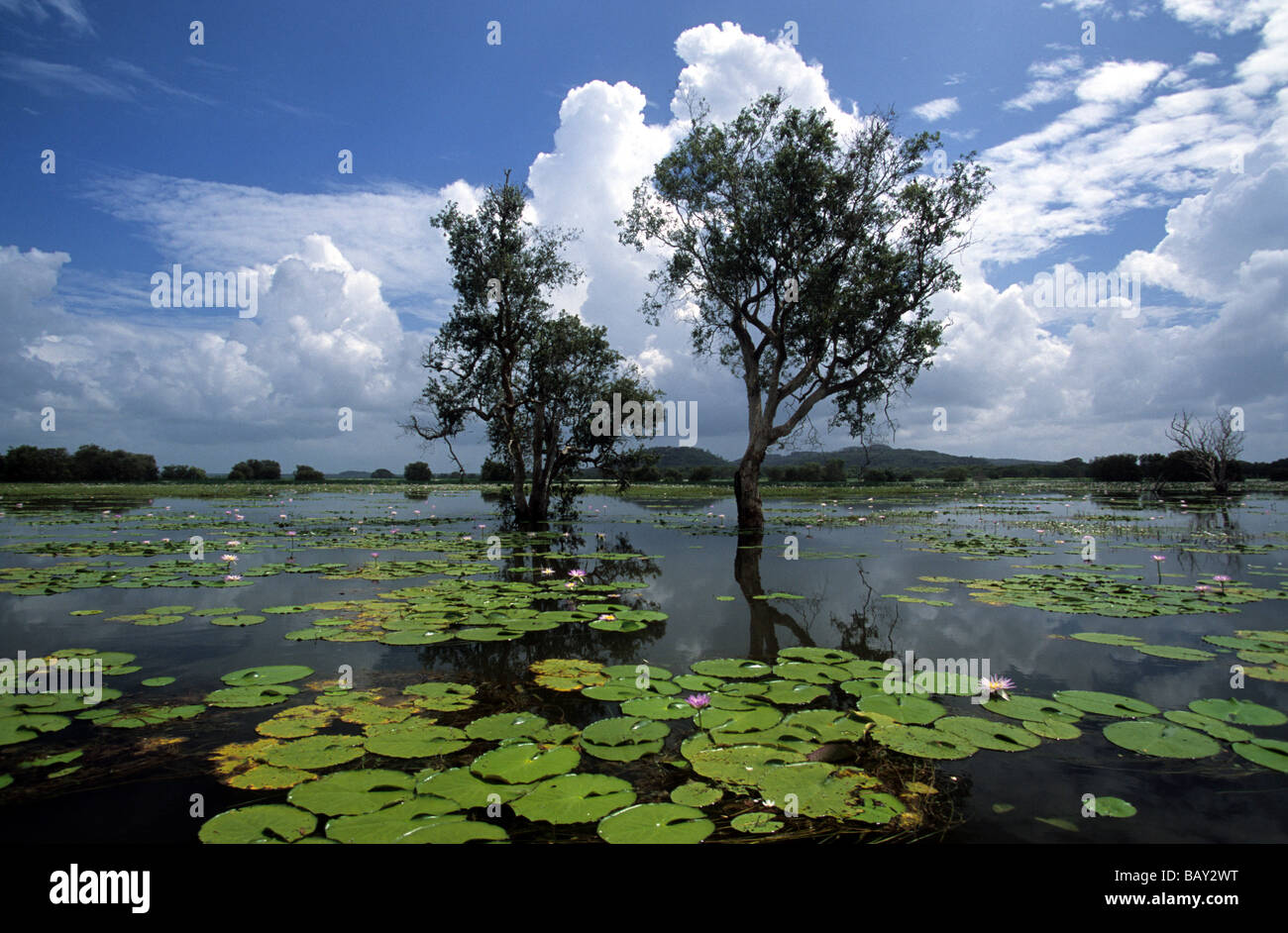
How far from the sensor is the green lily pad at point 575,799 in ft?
7.97

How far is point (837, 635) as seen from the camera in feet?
19.0

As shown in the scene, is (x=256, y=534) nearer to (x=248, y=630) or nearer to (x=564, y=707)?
(x=248, y=630)

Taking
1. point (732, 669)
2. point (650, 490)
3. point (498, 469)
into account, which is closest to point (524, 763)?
point (732, 669)

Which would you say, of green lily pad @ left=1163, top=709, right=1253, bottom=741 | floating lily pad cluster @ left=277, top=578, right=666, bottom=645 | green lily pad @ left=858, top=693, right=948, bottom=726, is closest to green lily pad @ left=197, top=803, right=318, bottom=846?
floating lily pad cluster @ left=277, top=578, right=666, bottom=645

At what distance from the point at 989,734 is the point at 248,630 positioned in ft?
21.6

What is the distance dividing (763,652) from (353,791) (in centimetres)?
356

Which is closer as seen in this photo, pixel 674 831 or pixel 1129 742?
pixel 674 831

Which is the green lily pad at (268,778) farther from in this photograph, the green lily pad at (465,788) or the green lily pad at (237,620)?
the green lily pad at (237,620)

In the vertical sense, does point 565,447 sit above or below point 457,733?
above

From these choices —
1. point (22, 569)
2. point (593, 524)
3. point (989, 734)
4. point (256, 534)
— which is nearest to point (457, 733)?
point (989, 734)

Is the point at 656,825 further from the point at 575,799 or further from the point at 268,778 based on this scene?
the point at 268,778

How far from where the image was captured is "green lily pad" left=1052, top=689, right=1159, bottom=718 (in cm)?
375

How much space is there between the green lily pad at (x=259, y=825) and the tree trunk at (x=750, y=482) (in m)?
15.8
